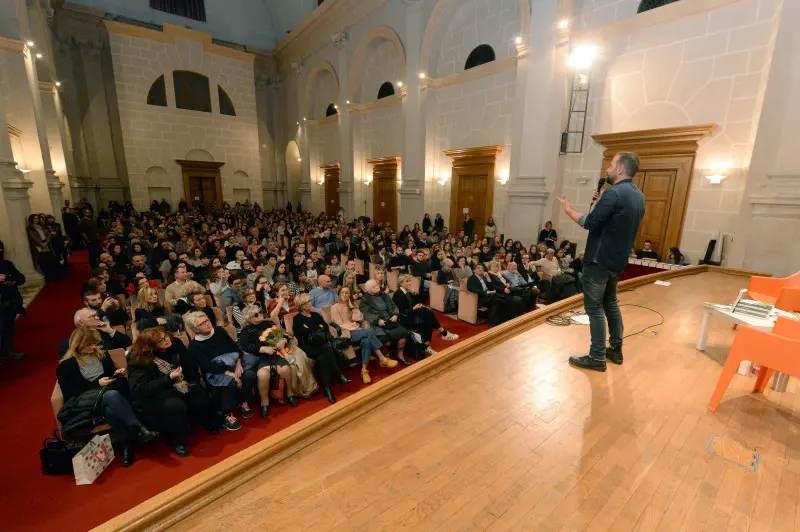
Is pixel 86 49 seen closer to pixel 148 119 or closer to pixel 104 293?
pixel 148 119

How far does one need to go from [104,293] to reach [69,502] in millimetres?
2822

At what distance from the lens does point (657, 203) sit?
796 cm

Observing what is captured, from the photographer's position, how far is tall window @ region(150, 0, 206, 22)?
55.6ft

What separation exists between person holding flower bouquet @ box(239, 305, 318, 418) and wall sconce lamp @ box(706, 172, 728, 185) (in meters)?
8.41

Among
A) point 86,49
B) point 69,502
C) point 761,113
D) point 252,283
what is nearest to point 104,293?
point 252,283

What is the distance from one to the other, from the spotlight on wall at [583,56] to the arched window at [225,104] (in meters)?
16.0

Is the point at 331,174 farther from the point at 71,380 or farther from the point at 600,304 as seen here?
the point at 600,304

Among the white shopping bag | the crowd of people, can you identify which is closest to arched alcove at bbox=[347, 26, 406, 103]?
the crowd of people

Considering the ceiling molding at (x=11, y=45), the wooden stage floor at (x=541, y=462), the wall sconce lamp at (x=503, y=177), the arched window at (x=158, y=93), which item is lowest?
the wooden stage floor at (x=541, y=462)

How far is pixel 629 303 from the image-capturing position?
179 inches

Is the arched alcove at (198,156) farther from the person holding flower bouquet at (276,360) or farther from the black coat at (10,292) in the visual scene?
the person holding flower bouquet at (276,360)

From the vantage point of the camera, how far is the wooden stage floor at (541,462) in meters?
1.65

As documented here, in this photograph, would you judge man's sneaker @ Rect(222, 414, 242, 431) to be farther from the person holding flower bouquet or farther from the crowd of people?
the person holding flower bouquet

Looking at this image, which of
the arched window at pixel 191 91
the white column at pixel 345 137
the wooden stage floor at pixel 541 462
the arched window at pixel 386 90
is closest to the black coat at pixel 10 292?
the wooden stage floor at pixel 541 462
